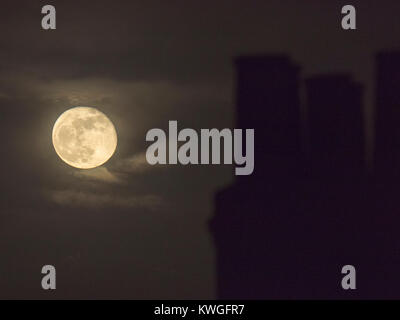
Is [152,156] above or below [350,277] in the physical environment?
above

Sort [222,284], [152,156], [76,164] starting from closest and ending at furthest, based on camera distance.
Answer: [152,156] < [76,164] < [222,284]

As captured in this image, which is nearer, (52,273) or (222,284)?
(52,273)

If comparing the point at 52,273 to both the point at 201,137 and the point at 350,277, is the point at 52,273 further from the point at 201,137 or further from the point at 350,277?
the point at 350,277

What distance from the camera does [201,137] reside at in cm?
2362
